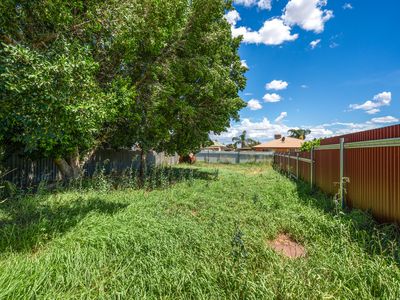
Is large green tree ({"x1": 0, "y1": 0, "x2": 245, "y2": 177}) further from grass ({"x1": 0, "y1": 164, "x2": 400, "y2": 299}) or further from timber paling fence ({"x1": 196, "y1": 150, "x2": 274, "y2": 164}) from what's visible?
timber paling fence ({"x1": 196, "y1": 150, "x2": 274, "y2": 164})

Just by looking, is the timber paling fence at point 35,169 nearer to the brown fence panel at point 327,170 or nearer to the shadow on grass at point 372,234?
the brown fence panel at point 327,170

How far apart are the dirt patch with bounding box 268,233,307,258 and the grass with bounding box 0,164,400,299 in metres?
0.09

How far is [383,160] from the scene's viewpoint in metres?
3.68

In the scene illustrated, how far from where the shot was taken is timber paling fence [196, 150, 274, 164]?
2487cm

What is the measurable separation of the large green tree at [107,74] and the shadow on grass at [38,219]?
1114mm

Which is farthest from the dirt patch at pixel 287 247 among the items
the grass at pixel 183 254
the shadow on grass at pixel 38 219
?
the shadow on grass at pixel 38 219

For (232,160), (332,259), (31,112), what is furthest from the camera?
(232,160)

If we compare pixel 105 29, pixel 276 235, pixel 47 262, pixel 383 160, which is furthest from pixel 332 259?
pixel 105 29

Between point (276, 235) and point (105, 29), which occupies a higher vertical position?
point (105, 29)

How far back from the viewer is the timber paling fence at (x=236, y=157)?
24.9m

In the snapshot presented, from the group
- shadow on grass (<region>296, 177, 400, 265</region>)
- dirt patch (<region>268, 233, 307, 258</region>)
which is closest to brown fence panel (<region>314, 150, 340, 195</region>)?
shadow on grass (<region>296, 177, 400, 265</region>)

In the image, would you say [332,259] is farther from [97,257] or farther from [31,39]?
[31,39]

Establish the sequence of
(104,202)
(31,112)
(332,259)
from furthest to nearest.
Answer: (104,202)
(31,112)
(332,259)

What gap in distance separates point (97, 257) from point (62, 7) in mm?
3810
